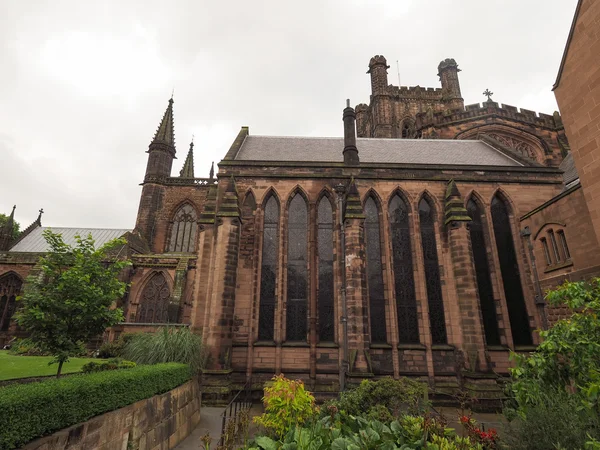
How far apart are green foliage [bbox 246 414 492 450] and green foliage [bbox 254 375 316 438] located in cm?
36

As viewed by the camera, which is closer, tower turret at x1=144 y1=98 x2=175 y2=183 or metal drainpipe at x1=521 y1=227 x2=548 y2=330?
metal drainpipe at x1=521 y1=227 x2=548 y2=330

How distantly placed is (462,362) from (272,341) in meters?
8.31

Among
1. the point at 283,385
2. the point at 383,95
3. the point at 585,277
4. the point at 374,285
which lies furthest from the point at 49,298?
the point at 383,95

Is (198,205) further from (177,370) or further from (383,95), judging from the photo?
(383,95)

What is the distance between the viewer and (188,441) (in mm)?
8258

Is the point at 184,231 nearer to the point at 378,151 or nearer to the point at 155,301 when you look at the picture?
the point at 155,301

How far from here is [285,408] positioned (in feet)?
19.4

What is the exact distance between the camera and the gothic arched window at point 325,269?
544 inches

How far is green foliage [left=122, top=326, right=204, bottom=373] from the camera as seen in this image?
10688mm

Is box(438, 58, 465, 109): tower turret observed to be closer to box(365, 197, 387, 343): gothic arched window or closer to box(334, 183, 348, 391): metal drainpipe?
box(365, 197, 387, 343): gothic arched window

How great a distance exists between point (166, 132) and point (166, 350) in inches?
1095

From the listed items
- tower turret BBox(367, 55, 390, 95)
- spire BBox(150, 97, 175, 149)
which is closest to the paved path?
spire BBox(150, 97, 175, 149)

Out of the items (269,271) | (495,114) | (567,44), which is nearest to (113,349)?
(269,271)

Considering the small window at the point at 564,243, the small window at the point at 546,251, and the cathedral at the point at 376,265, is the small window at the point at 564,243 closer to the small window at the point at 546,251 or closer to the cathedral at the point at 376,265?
the cathedral at the point at 376,265
